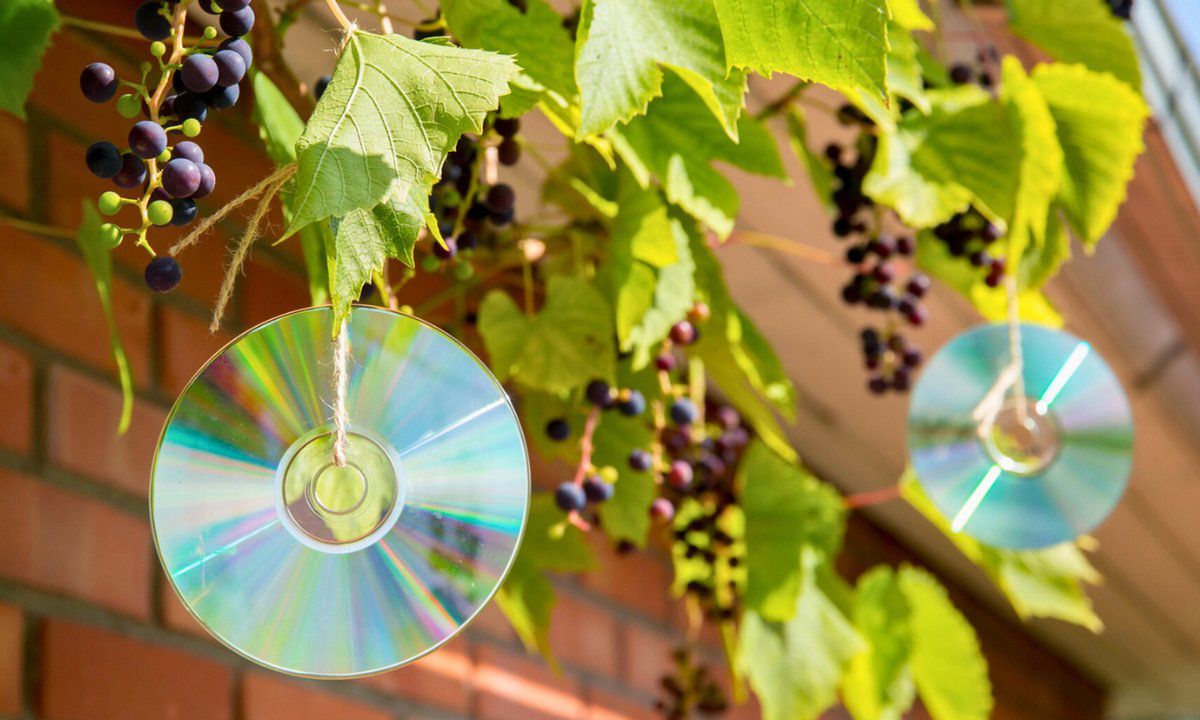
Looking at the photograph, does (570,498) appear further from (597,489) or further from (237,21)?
(237,21)

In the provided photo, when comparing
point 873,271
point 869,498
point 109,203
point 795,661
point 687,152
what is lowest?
point 869,498

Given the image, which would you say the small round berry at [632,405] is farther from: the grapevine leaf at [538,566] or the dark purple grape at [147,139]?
the dark purple grape at [147,139]

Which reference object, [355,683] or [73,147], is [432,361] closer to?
[73,147]

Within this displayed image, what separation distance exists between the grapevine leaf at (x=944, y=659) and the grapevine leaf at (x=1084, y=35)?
1.86 ft

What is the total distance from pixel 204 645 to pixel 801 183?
0.80 meters

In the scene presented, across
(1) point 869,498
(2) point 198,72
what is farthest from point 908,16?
(1) point 869,498

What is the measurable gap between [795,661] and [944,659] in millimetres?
284

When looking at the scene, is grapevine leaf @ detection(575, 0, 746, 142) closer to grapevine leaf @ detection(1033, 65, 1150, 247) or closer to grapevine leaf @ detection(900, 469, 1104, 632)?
grapevine leaf @ detection(1033, 65, 1150, 247)

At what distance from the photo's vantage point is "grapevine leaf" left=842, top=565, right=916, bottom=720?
4.54ft

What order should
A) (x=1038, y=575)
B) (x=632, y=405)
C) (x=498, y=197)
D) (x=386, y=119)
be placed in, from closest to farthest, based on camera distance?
(x=386, y=119) < (x=498, y=197) < (x=632, y=405) < (x=1038, y=575)

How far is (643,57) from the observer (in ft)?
2.06

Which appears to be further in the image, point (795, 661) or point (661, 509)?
point (795, 661)

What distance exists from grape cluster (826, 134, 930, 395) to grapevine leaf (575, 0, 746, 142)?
0.47m

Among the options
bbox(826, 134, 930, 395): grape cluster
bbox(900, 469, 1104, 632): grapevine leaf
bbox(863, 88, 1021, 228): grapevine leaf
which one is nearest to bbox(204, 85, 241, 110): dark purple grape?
bbox(863, 88, 1021, 228): grapevine leaf
